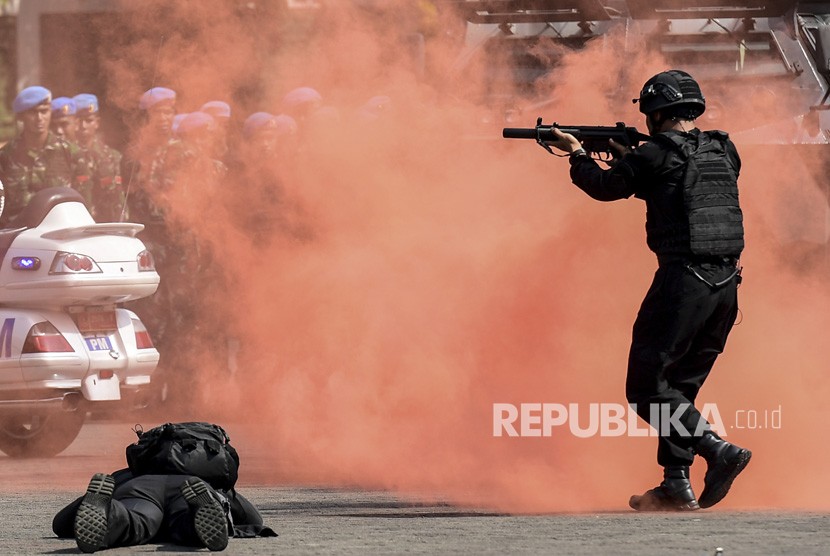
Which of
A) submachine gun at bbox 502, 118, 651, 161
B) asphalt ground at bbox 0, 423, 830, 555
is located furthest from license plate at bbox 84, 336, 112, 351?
submachine gun at bbox 502, 118, 651, 161

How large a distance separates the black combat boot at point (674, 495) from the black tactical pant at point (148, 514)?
1.99 m

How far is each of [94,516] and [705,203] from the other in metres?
2.82

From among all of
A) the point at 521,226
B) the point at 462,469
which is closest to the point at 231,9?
the point at 521,226

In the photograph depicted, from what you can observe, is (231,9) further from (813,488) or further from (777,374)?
(813,488)

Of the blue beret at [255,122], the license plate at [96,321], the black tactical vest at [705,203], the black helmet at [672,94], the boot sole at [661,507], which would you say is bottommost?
the boot sole at [661,507]

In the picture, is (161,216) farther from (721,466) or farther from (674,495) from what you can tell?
(721,466)

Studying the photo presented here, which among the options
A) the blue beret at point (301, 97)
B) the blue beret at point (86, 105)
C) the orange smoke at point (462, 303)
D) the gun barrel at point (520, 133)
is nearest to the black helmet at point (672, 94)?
the gun barrel at point (520, 133)

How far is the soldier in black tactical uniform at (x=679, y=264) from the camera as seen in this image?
7.27 metres

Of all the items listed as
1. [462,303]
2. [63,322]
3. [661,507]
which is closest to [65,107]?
[63,322]

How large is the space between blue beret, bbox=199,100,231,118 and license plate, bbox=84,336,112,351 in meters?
3.25

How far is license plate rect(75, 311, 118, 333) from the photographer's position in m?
11.1

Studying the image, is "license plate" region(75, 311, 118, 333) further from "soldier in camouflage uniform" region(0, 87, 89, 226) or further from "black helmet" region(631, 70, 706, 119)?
"black helmet" region(631, 70, 706, 119)

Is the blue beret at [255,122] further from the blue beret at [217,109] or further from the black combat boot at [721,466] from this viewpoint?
the black combat boot at [721,466]

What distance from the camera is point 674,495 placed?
23.9 feet
